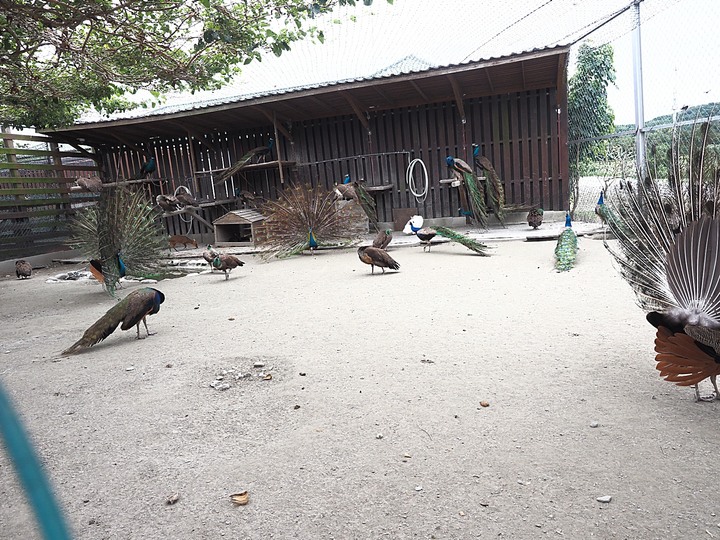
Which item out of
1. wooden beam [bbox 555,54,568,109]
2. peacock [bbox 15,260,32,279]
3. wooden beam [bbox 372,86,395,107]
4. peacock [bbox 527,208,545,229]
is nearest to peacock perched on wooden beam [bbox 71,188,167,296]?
peacock [bbox 15,260,32,279]

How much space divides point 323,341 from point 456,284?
254 centimetres

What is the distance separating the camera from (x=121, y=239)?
688 centimetres

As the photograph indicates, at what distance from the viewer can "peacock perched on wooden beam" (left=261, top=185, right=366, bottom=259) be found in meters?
10.1

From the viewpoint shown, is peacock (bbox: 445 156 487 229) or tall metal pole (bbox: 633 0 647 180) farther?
peacock (bbox: 445 156 487 229)

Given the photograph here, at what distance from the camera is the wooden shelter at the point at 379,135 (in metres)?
11.0

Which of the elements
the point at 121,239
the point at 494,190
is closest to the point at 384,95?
the point at 494,190

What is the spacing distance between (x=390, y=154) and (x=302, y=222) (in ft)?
12.1

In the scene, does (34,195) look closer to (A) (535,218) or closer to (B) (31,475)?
(A) (535,218)

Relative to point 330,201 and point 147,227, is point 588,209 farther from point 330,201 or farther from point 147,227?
point 147,227

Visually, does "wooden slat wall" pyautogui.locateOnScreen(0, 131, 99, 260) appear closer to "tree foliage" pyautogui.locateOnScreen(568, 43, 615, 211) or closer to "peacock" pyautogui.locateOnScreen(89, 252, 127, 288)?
"peacock" pyautogui.locateOnScreen(89, 252, 127, 288)

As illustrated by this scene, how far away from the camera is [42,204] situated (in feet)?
44.3

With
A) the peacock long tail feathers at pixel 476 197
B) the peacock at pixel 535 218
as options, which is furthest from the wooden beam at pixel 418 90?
the peacock at pixel 535 218

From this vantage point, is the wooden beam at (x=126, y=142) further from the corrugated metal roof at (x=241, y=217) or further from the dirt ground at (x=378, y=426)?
the dirt ground at (x=378, y=426)

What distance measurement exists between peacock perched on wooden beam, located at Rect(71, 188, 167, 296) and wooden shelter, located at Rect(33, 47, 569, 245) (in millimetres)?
5231
